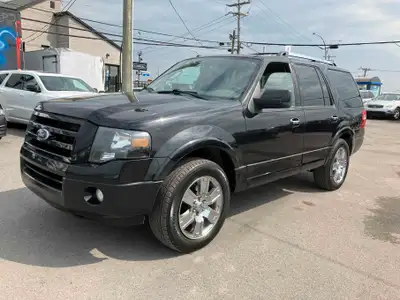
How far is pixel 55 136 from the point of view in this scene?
3.26 meters

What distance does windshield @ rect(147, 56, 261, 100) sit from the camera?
4040 mm

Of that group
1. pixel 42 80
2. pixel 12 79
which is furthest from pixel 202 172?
pixel 12 79

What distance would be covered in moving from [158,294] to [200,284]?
35 cm

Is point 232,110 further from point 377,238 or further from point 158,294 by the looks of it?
point 377,238

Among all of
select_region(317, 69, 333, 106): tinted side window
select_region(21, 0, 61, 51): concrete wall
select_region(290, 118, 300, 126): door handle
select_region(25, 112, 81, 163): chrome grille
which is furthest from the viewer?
select_region(21, 0, 61, 51): concrete wall

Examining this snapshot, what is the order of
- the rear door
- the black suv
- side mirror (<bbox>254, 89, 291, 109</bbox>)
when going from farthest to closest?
the rear door → side mirror (<bbox>254, 89, 291, 109</bbox>) → the black suv

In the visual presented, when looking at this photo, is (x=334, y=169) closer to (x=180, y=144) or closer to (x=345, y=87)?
(x=345, y=87)

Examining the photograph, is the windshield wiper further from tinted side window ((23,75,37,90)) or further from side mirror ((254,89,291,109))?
tinted side window ((23,75,37,90))

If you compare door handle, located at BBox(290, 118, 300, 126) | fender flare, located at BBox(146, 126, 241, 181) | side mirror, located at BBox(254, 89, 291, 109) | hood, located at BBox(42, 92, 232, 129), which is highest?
side mirror, located at BBox(254, 89, 291, 109)

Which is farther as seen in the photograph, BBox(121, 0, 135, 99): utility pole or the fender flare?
BBox(121, 0, 135, 99): utility pole

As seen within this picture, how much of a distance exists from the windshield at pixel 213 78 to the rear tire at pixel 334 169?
2009 mm

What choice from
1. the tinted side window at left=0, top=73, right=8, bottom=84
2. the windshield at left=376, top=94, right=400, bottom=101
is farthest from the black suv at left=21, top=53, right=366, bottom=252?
the windshield at left=376, top=94, right=400, bottom=101

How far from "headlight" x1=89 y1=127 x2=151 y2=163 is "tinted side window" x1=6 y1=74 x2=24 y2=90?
8657 millimetres

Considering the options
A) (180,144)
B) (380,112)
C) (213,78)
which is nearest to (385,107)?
(380,112)
